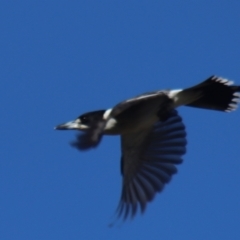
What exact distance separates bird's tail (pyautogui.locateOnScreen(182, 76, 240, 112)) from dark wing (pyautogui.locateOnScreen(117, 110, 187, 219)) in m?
0.37

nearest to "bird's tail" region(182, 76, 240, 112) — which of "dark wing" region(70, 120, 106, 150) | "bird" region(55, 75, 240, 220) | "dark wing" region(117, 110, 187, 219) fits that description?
"bird" region(55, 75, 240, 220)

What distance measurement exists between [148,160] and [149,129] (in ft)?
1.15

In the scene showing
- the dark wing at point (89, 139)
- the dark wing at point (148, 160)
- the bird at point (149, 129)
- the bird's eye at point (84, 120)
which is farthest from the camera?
the dark wing at point (148, 160)

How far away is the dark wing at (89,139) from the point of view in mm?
7387

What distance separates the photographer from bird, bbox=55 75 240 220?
877 cm

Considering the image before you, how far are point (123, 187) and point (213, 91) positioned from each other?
1.51 meters

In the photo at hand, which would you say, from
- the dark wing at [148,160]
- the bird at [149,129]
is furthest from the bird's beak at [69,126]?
the dark wing at [148,160]

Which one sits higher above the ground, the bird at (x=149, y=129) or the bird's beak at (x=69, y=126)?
the bird's beak at (x=69, y=126)

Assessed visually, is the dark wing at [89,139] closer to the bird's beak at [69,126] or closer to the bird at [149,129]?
the bird at [149,129]

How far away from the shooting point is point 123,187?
33.0 feet

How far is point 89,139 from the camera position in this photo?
7.54m

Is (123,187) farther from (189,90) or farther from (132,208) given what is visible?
(189,90)

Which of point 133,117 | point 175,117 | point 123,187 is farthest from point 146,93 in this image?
point 123,187

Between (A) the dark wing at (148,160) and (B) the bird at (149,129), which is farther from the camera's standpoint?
(A) the dark wing at (148,160)
